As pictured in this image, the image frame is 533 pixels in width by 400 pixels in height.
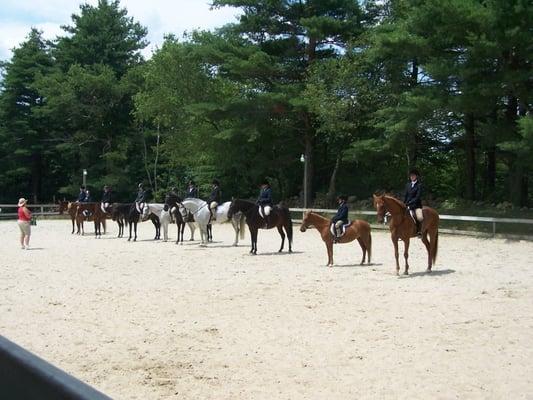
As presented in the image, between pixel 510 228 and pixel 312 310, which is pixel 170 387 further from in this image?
pixel 510 228

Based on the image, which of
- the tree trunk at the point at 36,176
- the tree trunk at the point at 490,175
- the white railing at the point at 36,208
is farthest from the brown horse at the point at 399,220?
the tree trunk at the point at 36,176

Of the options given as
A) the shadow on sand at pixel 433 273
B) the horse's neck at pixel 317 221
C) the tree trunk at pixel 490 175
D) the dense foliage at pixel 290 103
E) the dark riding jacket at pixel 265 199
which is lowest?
the shadow on sand at pixel 433 273

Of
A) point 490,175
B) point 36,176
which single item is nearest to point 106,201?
point 490,175

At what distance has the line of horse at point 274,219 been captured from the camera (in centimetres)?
1319

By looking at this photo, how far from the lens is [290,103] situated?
32.2 metres

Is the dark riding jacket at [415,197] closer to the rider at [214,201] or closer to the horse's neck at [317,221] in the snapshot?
the horse's neck at [317,221]

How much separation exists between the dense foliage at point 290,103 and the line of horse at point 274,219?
812cm

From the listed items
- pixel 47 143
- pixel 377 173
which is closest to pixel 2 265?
pixel 377 173

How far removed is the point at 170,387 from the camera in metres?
5.80

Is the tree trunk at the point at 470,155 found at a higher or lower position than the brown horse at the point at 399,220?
higher

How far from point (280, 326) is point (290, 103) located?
81.5ft

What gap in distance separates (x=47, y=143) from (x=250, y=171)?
26.3 meters

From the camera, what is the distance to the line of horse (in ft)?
43.3

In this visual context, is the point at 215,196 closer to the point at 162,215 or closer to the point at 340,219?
the point at 162,215
